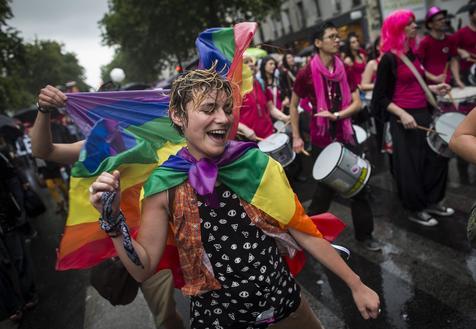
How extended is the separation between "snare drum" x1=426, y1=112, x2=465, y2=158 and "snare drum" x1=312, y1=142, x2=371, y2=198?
0.82m

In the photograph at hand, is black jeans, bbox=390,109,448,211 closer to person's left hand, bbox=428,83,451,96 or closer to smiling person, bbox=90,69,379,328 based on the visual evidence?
person's left hand, bbox=428,83,451,96

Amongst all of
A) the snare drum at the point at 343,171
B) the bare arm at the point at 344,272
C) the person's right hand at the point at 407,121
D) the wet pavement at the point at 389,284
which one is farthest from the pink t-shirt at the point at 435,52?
the bare arm at the point at 344,272

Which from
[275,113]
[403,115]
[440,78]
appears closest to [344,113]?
[403,115]

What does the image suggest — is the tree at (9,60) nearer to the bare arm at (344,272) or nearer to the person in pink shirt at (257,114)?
the person in pink shirt at (257,114)

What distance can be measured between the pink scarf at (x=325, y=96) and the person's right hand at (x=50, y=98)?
7.61 feet

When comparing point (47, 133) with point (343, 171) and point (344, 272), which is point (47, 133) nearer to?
point (344, 272)

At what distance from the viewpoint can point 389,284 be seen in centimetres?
318

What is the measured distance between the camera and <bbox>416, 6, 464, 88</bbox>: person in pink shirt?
492 centimetres

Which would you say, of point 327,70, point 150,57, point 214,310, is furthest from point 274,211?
point 150,57

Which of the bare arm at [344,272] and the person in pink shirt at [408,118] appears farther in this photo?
the person in pink shirt at [408,118]

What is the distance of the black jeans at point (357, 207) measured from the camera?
3.62 meters

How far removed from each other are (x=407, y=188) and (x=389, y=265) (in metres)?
0.96

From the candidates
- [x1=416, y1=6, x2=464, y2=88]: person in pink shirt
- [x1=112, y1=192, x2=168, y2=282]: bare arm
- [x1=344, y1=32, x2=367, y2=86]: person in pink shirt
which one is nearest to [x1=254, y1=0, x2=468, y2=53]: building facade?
[x1=344, y1=32, x2=367, y2=86]: person in pink shirt

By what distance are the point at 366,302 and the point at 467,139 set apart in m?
0.87
